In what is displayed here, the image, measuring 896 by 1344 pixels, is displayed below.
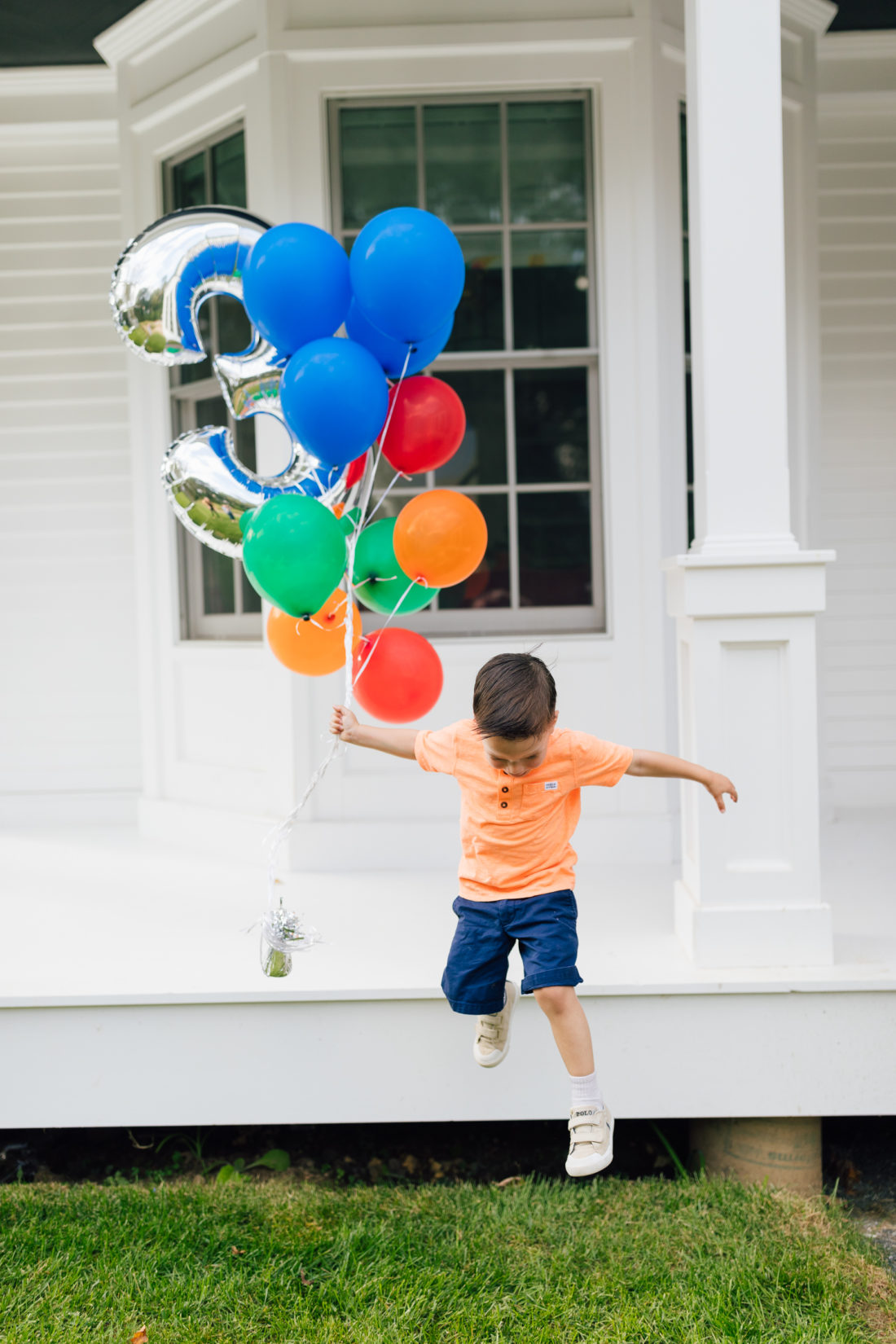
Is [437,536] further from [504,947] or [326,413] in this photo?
[504,947]

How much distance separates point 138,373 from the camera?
4914 mm

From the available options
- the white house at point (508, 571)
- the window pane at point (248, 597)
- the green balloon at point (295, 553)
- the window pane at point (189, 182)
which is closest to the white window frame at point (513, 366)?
the white house at point (508, 571)

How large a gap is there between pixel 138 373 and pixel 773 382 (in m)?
3.00

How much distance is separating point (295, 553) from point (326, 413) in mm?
324

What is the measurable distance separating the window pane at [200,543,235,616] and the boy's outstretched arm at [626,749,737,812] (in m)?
2.71

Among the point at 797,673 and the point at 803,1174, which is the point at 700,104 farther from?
the point at 803,1174

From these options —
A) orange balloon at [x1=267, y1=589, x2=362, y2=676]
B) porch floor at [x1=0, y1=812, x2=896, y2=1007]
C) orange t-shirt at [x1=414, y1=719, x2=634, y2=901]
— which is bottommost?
porch floor at [x1=0, y1=812, x2=896, y2=1007]

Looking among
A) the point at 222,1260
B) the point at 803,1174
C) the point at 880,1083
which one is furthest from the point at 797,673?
the point at 222,1260

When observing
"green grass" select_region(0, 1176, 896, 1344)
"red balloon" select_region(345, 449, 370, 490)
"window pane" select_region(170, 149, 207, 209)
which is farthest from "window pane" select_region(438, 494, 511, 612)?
"green grass" select_region(0, 1176, 896, 1344)

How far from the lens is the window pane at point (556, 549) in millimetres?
4398

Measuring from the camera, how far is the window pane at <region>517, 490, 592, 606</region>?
4.40 metres

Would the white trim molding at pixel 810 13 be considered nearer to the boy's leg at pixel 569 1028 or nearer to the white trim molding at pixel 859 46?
the white trim molding at pixel 859 46

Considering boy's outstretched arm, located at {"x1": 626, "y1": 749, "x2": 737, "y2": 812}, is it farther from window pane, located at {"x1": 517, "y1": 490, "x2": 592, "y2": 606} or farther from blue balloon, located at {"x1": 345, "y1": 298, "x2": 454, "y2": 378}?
window pane, located at {"x1": 517, "y1": 490, "x2": 592, "y2": 606}

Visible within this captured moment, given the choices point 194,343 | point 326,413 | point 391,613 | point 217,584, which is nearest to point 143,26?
point 217,584
